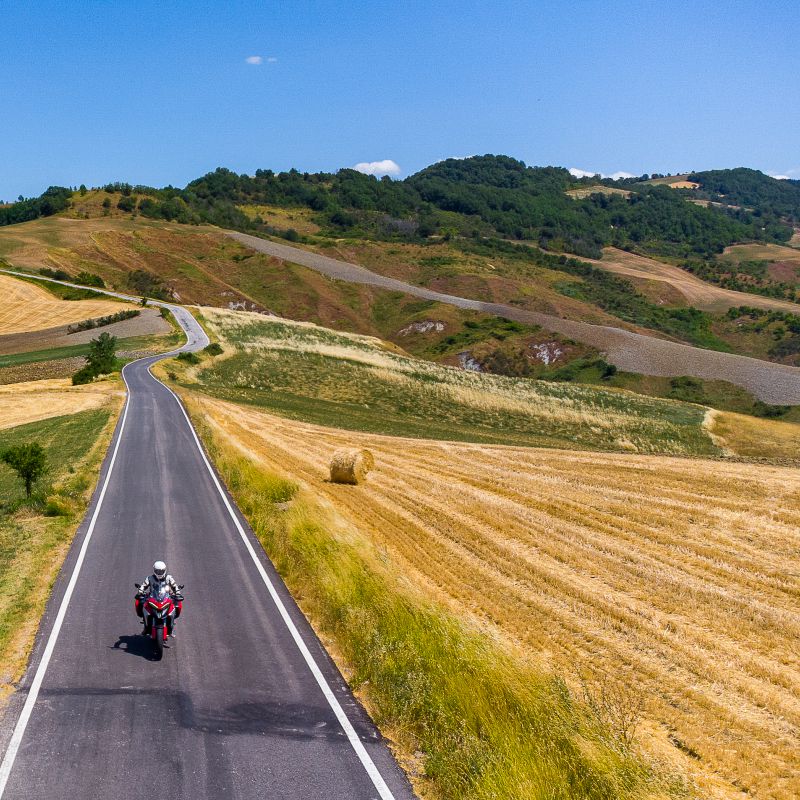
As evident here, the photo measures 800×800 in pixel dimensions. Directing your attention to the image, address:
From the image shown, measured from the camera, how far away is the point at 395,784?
924 cm

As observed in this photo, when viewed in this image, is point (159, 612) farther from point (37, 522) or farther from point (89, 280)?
point (89, 280)

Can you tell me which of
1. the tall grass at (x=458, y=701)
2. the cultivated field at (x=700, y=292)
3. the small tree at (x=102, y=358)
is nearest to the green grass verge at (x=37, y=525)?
the tall grass at (x=458, y=701)

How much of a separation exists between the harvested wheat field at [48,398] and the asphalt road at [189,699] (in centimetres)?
2864

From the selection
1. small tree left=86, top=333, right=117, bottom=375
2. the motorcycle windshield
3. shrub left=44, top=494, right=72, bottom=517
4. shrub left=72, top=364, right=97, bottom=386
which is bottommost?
shrub left=44, top=494, right=72, bottom=517

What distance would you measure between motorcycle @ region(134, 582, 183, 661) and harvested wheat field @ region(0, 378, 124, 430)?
3316 cm

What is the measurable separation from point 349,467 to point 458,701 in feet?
57.0

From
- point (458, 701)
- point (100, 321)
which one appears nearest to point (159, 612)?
point (458, 701)

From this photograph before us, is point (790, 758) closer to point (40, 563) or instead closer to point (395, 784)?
point (395, 784)

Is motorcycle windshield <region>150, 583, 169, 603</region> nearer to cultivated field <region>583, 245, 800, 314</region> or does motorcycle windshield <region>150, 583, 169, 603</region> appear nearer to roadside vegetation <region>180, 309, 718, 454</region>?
roadside vegetation <region>180, 309, 718, 454</region>

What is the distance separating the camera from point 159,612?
41.8 ft

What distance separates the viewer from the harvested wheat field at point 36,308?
Result: 89.1 metres

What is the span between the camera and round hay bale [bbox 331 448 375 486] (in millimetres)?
27828

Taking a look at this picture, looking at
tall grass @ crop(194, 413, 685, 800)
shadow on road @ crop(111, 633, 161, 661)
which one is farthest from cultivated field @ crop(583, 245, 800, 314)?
shadow on road @ crop(111, 633, 161, 661)

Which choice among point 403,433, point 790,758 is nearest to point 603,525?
point 790,758
